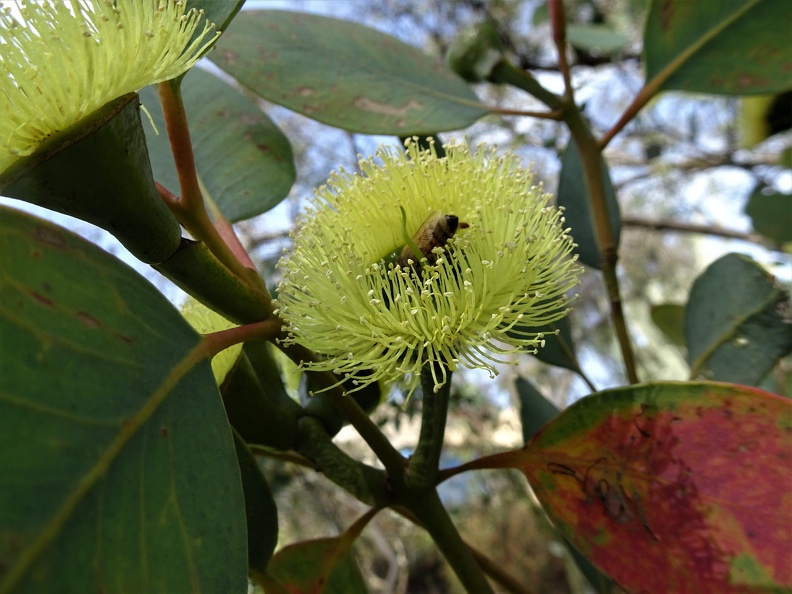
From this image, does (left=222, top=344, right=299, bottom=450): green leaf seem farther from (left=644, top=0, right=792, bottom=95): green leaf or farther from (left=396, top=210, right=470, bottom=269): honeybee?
(left=644, top=0, right=792, bottom=95): green leaf

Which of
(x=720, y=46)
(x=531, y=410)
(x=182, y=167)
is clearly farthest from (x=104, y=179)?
(x=720, y=46)

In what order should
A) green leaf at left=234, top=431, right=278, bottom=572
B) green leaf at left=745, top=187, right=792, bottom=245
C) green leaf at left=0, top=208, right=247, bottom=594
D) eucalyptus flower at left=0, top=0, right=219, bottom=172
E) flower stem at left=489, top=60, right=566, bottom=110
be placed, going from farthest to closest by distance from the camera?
green leaf at left=745, top=187, right=792, bottom=245, flower stem at left=489, top=60, right=566, bottom=110, green leaf at left=234, top=431, right=278, bottom=572, eucalyptus flower at left=0, top=0, right=219, bottom=172, green leaf at left=0, top=208, right=247, bottom=594

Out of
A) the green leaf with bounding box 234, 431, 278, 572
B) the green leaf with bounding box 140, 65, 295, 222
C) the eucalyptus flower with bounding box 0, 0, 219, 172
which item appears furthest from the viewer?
the green leaf with bounding box 140, 65, 295, 222

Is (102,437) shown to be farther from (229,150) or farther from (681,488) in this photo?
(229,150)

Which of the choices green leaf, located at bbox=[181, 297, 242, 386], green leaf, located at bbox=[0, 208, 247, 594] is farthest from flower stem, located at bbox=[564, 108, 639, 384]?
green leaf, located at bbox=[0, 208, 247, 594]

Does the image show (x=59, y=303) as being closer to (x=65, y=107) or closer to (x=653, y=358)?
(x=65, y=107)

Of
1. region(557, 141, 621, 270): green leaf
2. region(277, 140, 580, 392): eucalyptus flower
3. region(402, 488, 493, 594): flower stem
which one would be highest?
region(557, 141, 621, 270): green leaf

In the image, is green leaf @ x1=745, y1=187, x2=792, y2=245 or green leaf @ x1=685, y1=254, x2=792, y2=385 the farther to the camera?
green leaf @ x1=745, y1=187, x2=792, y2=245

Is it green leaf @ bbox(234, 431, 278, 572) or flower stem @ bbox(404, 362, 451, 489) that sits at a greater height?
flower stem @ bbox(404, 362, 451, 489)
